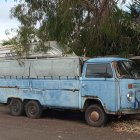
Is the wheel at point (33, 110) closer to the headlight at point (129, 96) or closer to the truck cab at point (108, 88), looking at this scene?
the truck cab at point (108, 88)

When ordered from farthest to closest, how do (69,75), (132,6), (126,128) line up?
1. (132,6)
2. (69,75)
3. (126,128)

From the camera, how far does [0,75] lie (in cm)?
1741

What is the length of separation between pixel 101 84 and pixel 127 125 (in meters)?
1.57

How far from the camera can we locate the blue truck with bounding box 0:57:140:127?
1362cm

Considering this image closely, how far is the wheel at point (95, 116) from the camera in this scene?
13.9 meters

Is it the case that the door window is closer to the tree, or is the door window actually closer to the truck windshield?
the truck windshield

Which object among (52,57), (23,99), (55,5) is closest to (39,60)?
(52,57)

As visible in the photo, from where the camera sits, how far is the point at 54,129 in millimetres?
13359

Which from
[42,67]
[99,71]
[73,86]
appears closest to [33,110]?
[42,67]

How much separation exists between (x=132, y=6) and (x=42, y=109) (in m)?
5.51

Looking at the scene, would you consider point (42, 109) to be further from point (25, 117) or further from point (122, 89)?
point (122, 89)

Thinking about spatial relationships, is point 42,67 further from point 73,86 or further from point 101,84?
point 101,84

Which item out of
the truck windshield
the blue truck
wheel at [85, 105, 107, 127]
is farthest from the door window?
wheel at [85, 105, 107, 127]

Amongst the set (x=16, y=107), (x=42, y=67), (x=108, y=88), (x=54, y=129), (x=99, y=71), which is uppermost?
(x=42, y=67)
